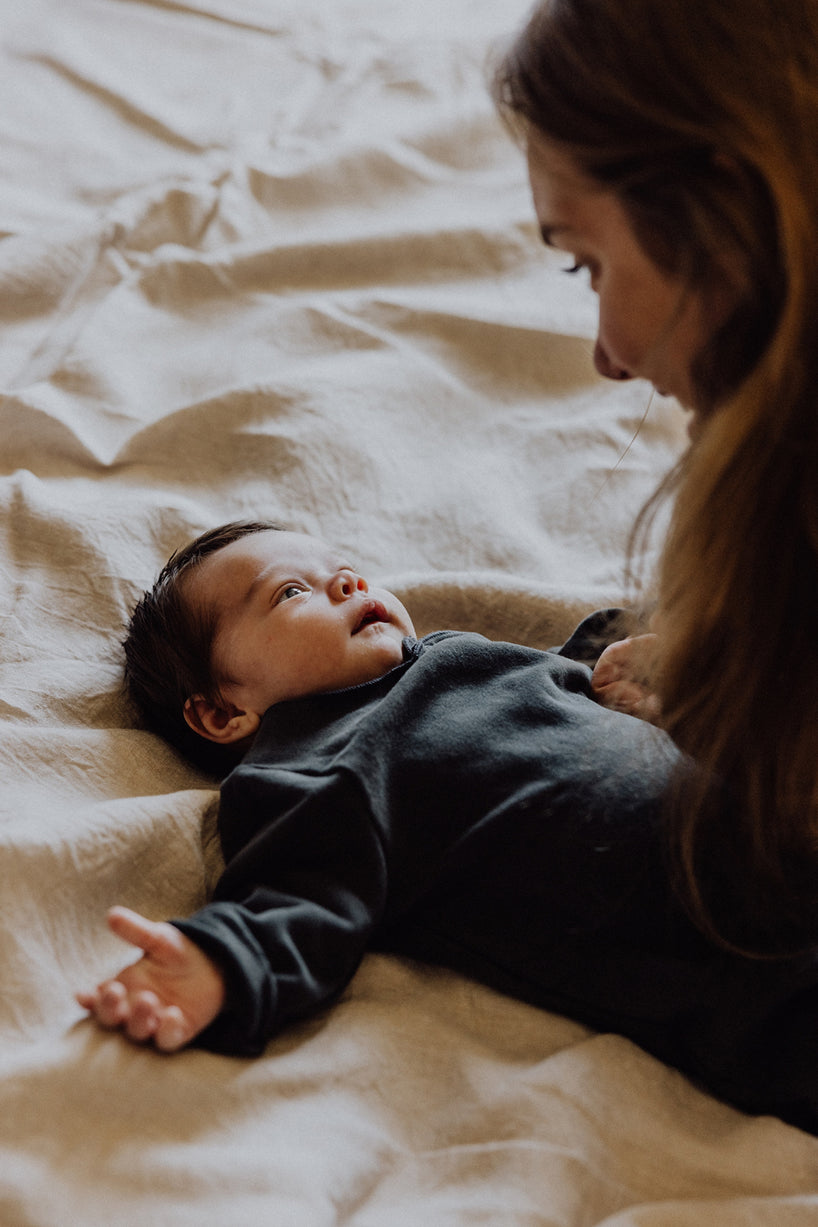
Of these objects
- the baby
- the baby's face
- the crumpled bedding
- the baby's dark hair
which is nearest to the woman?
the baby

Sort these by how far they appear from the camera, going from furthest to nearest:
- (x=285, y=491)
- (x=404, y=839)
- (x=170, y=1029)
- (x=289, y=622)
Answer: (x=285, y=491) < (x=289, y=622) < (x=404, y=839) < (x=170, y=1029)

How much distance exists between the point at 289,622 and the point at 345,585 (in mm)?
71

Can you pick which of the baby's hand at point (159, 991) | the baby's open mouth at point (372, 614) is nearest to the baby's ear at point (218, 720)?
the baby's open mouth at point (372, 614)

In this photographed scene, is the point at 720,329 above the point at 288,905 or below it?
above

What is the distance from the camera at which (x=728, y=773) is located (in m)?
0.75

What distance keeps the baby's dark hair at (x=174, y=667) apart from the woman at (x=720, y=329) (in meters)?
0.40

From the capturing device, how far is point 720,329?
0.70 meters

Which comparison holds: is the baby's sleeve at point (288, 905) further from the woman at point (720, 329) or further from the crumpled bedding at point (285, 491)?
the woman at point (720, 329)

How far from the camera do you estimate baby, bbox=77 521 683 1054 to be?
695 mm

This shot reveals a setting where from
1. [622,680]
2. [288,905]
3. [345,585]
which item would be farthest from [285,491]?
[288,905]

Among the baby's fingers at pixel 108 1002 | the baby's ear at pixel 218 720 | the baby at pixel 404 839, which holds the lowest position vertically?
the baby's ear at pixel 218 720

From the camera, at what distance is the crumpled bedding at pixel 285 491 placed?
66 centimetres

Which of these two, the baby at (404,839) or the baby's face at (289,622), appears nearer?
the baby at (404,839)

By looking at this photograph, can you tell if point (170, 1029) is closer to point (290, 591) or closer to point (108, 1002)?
point (108, 1002)
